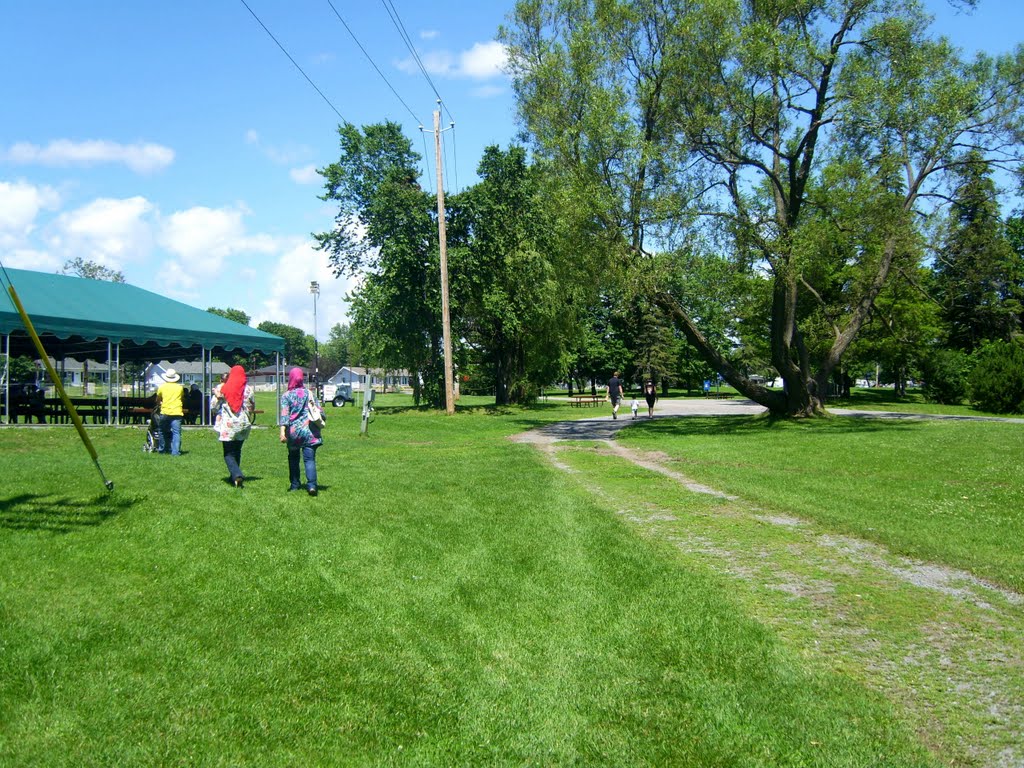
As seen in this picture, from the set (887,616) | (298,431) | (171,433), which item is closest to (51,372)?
(298,431)

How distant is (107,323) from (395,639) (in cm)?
1871

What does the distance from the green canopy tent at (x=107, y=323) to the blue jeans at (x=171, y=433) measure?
5.11 metres

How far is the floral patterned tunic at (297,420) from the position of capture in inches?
396

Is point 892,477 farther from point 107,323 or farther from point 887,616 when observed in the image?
point 107,323

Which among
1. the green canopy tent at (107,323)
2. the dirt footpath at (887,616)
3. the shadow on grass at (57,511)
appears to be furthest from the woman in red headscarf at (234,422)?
the green canopy tent at (107,323)

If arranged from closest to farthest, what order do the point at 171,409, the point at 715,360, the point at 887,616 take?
the point at 887,616 < the point at 171,409 < the point at 715,360

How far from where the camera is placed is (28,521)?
7.45 m

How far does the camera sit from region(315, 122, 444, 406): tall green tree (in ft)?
119

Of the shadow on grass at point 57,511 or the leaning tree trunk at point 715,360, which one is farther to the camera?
the leaning tree trunk at point 715,360

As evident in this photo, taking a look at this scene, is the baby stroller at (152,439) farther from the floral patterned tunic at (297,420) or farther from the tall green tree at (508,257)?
the tall green tree at (508,257)

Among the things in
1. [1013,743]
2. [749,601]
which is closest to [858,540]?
[749,601]

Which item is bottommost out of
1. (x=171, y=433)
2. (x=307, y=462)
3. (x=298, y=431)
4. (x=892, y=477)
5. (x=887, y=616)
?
(x=887, y=616)

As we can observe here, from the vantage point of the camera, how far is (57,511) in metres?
7.98

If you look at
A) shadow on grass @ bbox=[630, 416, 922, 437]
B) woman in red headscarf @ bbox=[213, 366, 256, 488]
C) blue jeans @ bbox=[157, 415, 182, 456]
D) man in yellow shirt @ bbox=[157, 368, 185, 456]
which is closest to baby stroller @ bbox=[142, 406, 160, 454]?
blue jeans @ bbox=[157, 415, 182, 456]
